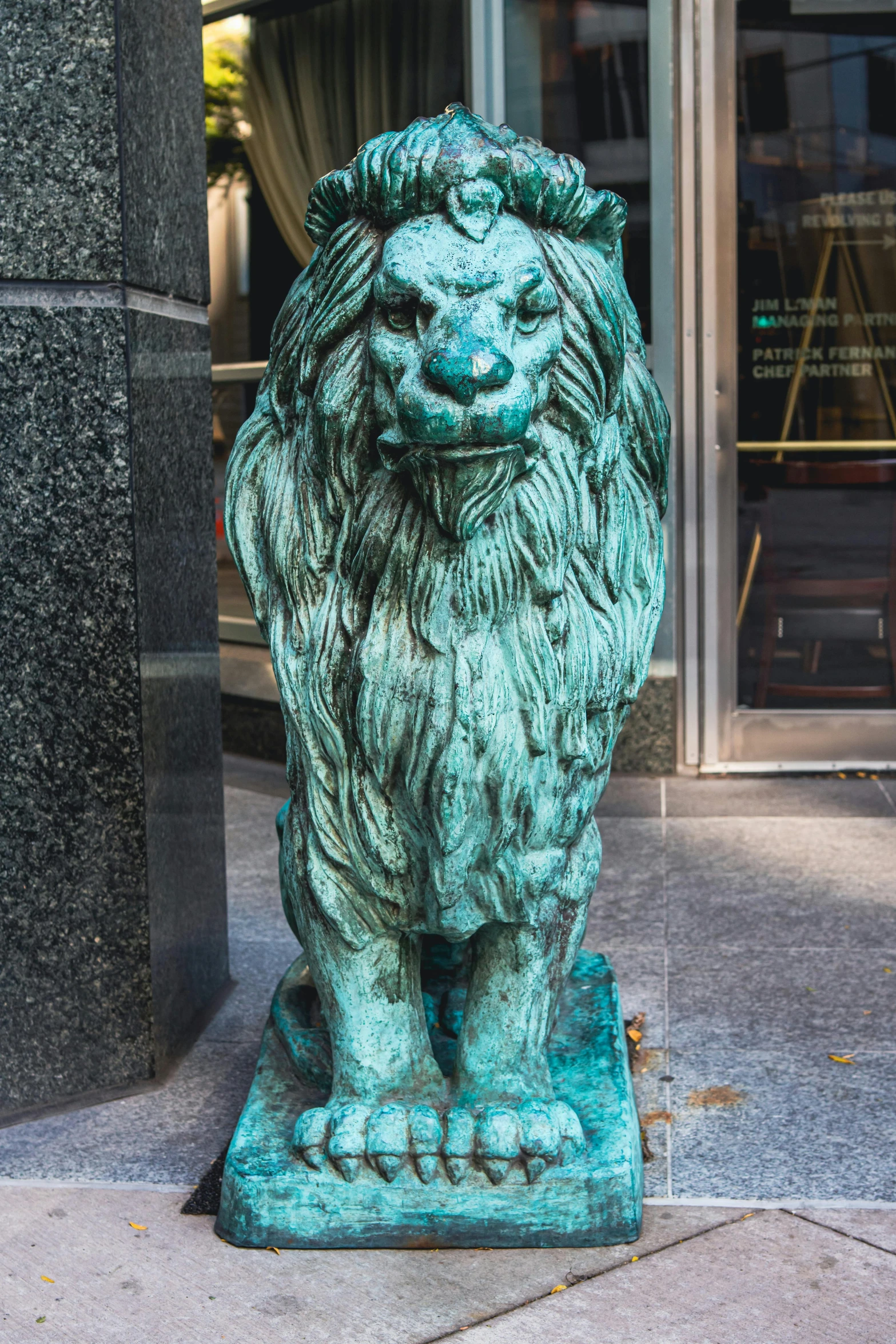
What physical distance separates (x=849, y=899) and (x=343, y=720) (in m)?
2.60

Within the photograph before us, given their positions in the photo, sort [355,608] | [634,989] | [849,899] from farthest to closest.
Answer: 1. [849,899]
2. [634,989]
3. [355,608]

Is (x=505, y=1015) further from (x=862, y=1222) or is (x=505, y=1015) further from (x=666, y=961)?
(x=666, y=961)

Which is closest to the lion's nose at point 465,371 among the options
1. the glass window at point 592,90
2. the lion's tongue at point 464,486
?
the lion's tongue at point 464,486

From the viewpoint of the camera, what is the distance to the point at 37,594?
3127 mm

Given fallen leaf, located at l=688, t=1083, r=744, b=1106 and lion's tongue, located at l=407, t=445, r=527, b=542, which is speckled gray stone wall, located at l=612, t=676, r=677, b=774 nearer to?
fallen leaf, located at l=688, t=1083, r=744, b=1106

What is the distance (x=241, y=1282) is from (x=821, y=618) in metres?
4.60

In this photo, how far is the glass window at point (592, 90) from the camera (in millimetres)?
5938

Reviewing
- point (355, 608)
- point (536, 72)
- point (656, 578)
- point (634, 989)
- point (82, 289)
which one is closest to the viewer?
point (355, 608)

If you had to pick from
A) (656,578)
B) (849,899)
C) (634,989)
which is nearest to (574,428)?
(656,578)

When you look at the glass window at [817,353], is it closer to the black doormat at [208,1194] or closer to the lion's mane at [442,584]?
the lion's mane at [442,584]

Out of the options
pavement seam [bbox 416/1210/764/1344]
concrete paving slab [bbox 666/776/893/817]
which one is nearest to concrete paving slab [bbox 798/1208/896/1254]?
pavement seam [bbox 416/1210/764/1344]

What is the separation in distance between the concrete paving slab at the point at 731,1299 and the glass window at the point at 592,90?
422 centimetres

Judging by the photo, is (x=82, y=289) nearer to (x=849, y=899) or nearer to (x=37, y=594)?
(x=37, y=594)

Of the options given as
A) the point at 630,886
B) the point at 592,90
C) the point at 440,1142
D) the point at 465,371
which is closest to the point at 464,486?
the point at 465,371
